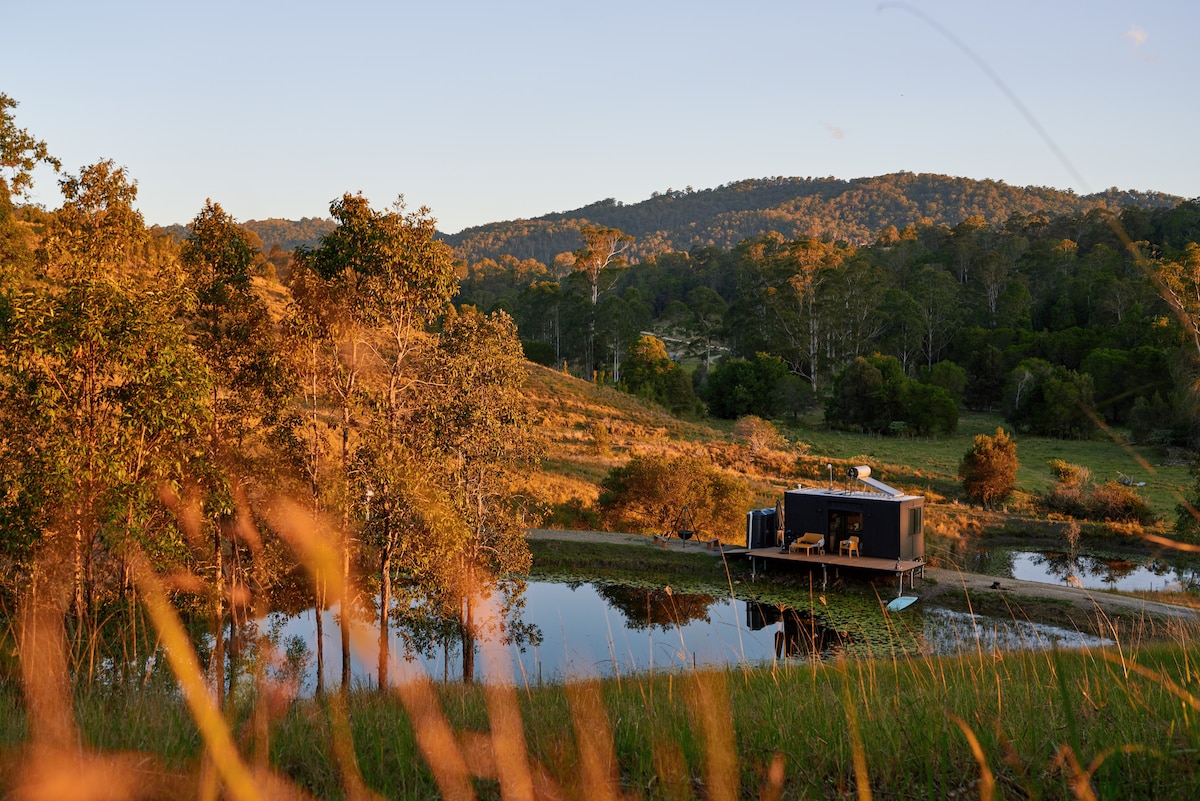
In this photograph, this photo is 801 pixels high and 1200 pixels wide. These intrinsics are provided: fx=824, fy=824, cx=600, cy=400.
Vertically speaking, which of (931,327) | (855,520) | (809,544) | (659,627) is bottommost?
(659,627)

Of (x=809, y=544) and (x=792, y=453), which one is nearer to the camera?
(x=809, y=544)

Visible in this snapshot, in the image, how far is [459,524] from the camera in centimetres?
1065

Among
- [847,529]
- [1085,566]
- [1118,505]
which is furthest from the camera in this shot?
[1118,505]

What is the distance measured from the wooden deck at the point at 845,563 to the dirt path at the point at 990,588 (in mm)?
408

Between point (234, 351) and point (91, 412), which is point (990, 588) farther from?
point (91, 412)

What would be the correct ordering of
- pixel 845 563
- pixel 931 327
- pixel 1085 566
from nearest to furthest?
pixel 845 563 → pixel 1085 566 → pixel 931 327

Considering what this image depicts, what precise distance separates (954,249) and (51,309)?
6941cm

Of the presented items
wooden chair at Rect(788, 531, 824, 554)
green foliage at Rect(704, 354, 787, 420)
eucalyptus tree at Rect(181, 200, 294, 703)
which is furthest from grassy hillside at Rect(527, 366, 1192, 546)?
eucalyptus tree at Rect(181, 200, 294, 703)

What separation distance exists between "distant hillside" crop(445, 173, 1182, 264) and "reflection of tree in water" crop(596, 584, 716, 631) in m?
108

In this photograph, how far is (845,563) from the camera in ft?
59.9

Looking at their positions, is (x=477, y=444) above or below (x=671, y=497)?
above

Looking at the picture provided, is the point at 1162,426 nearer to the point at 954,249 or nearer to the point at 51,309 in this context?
the point at 954,249

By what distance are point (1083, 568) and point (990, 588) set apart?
6.17 metres

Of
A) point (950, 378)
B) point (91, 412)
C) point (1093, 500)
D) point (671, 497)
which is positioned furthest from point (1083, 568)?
→ point (950, 378)
